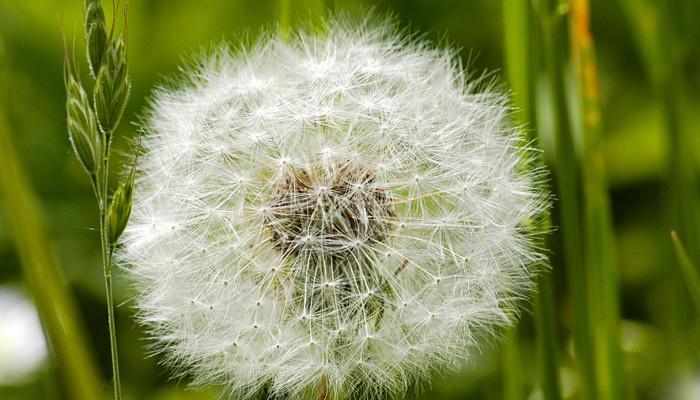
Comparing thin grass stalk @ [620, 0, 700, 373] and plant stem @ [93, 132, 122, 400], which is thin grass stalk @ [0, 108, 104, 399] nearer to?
plant stem @ [93, 132, 122, 400]

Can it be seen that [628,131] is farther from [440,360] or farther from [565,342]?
[440,360]

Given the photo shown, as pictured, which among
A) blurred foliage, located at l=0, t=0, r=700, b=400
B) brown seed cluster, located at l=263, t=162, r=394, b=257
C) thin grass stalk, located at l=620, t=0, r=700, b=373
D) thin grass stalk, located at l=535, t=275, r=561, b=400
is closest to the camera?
thin grass stalk, located at l=535, t=275, r=561, b=400

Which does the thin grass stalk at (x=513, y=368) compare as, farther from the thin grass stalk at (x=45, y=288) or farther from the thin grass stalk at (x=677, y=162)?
the thin grass stalk at (x=45, y=288)

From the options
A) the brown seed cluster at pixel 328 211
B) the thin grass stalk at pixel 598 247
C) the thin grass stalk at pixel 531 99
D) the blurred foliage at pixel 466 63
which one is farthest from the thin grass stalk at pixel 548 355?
the blurred foliage at pixel 466 63

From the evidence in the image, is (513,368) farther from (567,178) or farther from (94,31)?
(94,31)

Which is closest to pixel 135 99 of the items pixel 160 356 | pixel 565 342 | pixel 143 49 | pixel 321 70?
pixel 143 49

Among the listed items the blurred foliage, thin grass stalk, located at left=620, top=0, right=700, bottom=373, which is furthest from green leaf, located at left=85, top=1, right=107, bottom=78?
thin grass stalk, located at left=620, top=0, right=700, bottom=373

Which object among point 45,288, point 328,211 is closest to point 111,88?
point 45,288
